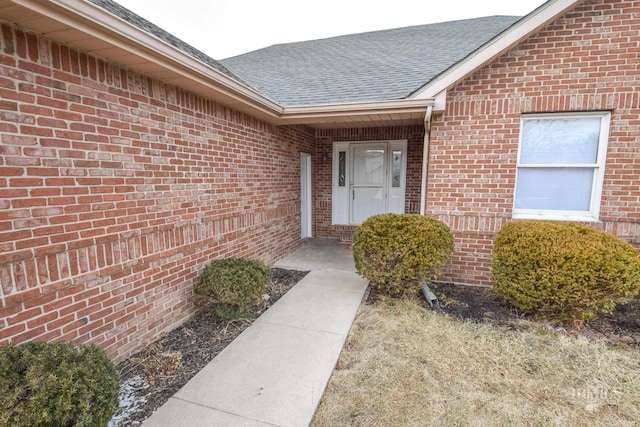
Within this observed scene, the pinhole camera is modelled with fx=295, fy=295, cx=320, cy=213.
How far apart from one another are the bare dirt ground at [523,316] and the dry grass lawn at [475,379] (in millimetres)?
235

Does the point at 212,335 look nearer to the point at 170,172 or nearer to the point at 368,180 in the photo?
the point at 170,172

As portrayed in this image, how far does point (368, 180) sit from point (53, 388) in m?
6.76

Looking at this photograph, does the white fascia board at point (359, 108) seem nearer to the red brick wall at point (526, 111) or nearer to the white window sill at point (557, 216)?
the red brick wall at point (526, 111)

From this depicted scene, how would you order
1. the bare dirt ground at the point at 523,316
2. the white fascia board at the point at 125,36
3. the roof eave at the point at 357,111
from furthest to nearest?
the roof eave at the point at 357,111 < the bare dirt ground at the point at 523,316 < the white fascia board at the point at 125,36

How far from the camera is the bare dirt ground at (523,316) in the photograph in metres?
3.27

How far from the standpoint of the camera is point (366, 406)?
7.33 feet

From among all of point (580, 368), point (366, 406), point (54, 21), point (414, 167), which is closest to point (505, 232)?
point (580, 368)

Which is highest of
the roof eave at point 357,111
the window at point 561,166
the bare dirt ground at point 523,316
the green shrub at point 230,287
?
the roof eave at point 357,111

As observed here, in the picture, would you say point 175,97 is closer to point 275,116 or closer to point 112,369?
point 275,116

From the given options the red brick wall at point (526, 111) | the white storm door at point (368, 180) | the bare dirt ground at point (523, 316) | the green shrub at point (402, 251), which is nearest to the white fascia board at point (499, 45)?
the red brick wall at point (526, 111)

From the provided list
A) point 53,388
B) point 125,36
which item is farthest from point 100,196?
point 53,388

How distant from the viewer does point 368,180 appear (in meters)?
7.50

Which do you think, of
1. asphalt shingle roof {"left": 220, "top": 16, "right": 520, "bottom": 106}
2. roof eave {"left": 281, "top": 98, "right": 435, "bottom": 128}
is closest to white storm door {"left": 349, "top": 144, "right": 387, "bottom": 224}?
asphalt shingle roof {"left": 220, "top": 16, "right": 520, "bottom": 106}

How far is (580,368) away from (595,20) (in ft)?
13.9
